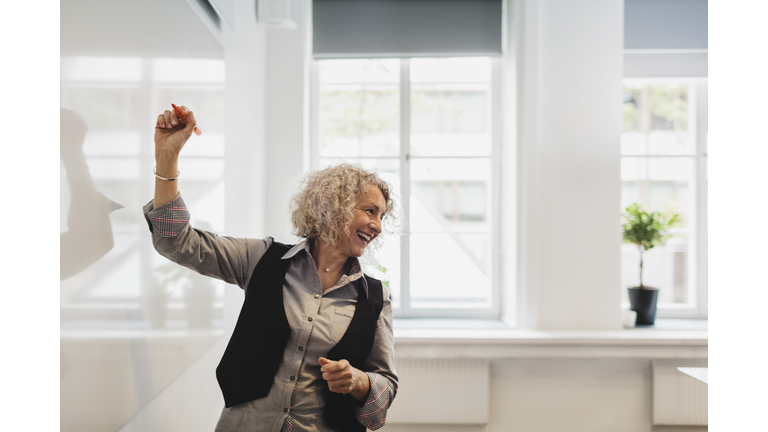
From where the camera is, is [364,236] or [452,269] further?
[452,269]

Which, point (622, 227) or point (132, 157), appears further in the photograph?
point (622, 227)

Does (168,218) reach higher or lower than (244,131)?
lower

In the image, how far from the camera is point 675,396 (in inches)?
101

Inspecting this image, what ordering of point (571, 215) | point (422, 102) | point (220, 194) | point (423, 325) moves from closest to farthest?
point (220, 194), point (571, 215), point (423, 325), point (422, 102)

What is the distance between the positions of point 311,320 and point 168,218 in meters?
0.46

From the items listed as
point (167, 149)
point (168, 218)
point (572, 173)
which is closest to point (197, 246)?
point (168, 218)

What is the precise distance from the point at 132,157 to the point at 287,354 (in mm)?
652

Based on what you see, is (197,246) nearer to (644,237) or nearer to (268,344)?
(268,344)

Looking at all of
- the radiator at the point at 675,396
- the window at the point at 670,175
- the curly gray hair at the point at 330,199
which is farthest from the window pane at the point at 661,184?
the curly gray hair at the point at 330,199

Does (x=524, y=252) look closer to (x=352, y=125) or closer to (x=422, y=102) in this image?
(x=422, y=102)

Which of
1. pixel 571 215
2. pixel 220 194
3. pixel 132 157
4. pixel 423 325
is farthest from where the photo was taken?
pixel 423 325

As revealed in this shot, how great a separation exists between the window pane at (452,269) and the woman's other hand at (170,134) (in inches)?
84.6
